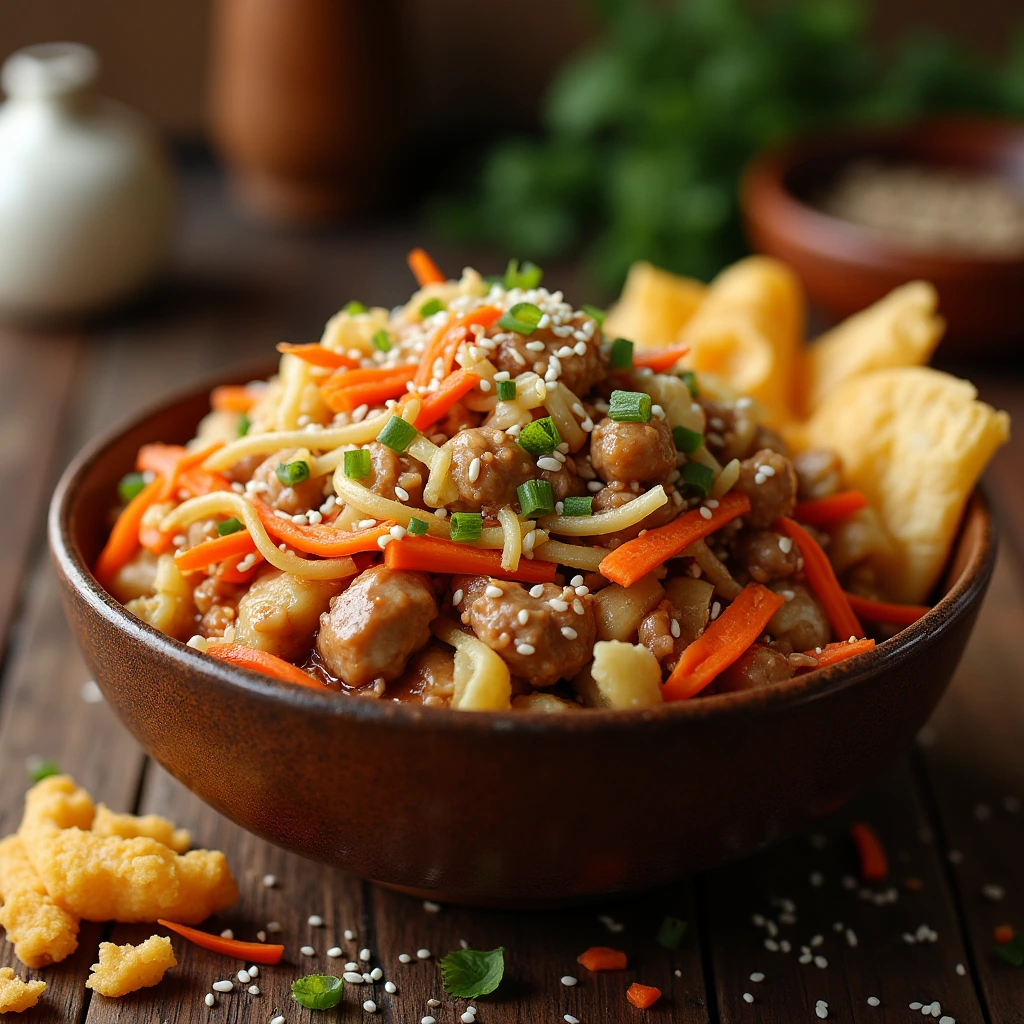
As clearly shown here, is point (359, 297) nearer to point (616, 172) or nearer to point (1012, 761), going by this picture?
point (616, 172)

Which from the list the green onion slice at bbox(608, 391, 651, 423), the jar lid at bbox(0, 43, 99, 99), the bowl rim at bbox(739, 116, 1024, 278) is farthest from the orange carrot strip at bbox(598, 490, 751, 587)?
the jar lid at bbox(0, 43, 99, 99)

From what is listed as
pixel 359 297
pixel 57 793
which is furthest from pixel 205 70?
pixel 57 793

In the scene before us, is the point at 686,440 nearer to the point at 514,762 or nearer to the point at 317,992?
the point at 514,762

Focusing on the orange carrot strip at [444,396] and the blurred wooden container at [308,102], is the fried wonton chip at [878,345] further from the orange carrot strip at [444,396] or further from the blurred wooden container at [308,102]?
the blurred wooden container at [308,102]

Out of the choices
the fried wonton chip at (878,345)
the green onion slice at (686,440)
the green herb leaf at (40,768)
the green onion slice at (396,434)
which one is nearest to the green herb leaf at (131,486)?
the green herb leaf at (40,768)

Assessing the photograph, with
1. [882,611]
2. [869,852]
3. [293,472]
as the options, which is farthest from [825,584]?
[293,472]
